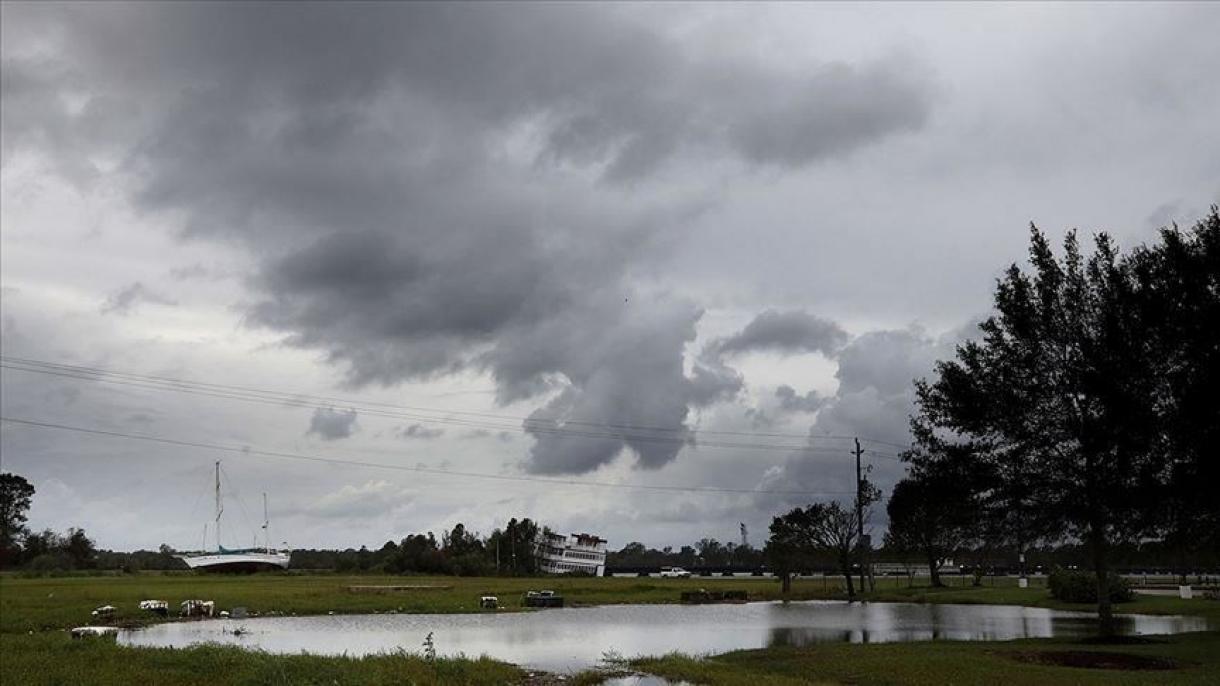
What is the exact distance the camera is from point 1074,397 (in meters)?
38.7

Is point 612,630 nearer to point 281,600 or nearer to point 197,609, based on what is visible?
point 197,609

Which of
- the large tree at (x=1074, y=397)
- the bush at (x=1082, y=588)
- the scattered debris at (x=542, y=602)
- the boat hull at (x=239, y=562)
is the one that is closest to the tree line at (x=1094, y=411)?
the large tree at (x=1074, y=397)

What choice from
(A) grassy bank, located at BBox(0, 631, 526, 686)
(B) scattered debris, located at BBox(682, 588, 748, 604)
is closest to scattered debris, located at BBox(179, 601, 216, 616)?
(A) grassy bank, located at BBox(0, 631, 526, 686)

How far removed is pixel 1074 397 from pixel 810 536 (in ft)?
191

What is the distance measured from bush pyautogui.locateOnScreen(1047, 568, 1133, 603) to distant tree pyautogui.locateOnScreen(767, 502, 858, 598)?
21.2 m

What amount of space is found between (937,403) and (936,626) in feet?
42.7

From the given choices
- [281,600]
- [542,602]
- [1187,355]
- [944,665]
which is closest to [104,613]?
[281,600]

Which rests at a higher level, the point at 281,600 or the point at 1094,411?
the point at 1094,411

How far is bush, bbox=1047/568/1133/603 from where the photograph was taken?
64312 millimetres

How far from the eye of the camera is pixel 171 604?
6731 cm

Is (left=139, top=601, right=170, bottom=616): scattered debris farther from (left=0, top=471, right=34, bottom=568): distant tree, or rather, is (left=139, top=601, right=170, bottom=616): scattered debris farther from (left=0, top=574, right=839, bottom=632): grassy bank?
(left=0, top=471, right=34, bottom=568): distant tree

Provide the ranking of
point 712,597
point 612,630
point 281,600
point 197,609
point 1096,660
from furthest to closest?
1. point 712,597
2. point 281,600
3. point 197,609
4. point 612,630
5. point 1096,660

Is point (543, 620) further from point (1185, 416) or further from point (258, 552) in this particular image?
point (258, 552)

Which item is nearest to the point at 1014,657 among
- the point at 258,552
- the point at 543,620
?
the point at 543,620
